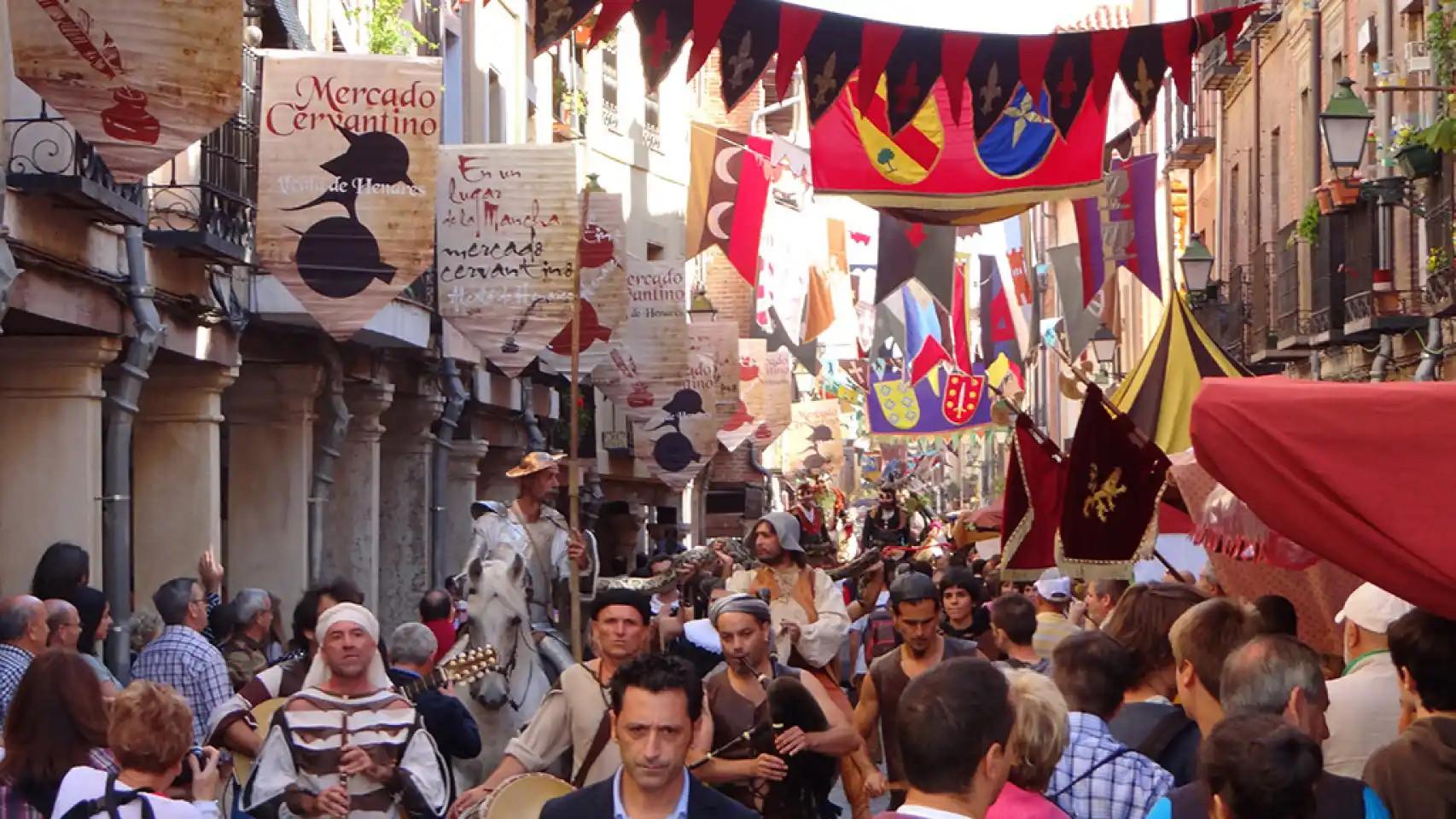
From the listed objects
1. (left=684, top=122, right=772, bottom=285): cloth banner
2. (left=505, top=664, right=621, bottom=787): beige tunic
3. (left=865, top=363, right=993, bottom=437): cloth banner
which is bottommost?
(left=505, top=664, right=621, bottom=787): beige tunic

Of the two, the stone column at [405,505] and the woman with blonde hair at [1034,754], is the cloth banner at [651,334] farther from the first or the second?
the woman with blonde hair at [1034,754]

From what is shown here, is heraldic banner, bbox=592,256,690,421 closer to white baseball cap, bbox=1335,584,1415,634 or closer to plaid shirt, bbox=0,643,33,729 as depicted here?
plaid shirt, bbox=0,643,33,729

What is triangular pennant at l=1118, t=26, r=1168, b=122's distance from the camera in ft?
39.1

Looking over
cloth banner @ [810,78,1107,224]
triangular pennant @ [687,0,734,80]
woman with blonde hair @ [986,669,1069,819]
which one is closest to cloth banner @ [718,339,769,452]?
cloth banner @ [810,78,1107,224]

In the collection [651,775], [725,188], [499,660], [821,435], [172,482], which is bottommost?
[499,660]

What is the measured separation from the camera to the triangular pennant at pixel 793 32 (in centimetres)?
1116

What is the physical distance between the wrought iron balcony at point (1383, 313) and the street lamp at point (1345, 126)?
15.3ft

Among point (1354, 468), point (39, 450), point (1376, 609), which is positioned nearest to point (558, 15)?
point (1376, 609)

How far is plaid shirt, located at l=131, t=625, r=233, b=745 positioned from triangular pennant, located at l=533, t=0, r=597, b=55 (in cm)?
302

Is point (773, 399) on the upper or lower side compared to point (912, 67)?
lower

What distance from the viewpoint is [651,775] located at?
575 centimetres

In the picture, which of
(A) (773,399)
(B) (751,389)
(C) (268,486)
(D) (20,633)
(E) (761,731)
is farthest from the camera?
(A) (773,399)

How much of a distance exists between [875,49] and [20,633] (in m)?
4.66

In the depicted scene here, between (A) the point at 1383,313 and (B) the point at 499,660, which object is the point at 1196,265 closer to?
(A) the point at 1383,313
